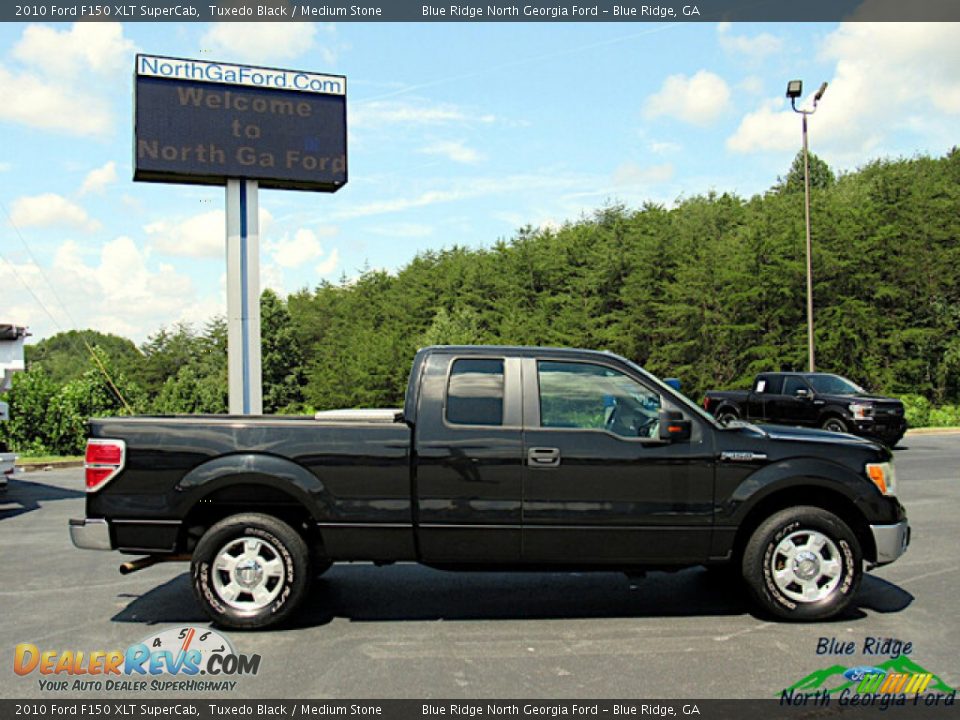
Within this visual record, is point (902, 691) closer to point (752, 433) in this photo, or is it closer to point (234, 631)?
point (752, 433)

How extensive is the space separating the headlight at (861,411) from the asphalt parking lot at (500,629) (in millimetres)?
10058

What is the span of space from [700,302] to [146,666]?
42031 mm

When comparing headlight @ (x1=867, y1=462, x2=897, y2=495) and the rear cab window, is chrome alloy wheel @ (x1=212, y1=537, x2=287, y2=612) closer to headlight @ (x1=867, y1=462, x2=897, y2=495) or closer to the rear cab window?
the rear cab window

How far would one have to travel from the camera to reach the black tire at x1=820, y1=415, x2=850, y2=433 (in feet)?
59.9

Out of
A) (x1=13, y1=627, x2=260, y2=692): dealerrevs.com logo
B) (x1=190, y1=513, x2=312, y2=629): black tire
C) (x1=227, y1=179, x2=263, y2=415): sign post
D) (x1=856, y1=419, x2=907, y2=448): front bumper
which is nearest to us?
(x1=13, y1=627, x2=260, y2=692): dealerrevs.com logo

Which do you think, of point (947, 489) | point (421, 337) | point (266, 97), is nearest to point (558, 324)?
point (421, 337)

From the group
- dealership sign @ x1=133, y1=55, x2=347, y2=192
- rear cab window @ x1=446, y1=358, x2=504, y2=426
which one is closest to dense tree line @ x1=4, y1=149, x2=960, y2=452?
dealership sign @ x1=133, y1=55, x2=347, y2=192

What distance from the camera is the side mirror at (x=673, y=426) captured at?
5.79 meters

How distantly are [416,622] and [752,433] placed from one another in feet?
8.81

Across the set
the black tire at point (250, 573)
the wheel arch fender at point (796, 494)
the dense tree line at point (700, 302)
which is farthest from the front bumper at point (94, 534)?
the dense tree line at point (700, 302)

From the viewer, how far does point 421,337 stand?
6419 centimetres

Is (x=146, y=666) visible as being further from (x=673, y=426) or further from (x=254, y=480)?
(x=673, y=426)

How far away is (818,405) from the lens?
18766mm

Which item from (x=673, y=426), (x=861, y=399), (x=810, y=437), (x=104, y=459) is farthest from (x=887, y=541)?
(x=861, y=399)
